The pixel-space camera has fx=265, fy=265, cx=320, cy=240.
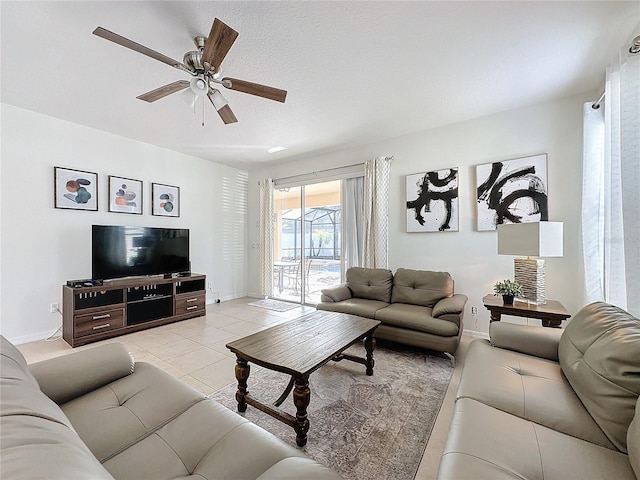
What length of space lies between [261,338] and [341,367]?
0.95 meters

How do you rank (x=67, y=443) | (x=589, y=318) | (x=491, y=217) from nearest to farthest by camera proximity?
(x=67, y=443) < (x=589, y=318) < (x=491, y=217)

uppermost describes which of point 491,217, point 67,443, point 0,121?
point 0,121

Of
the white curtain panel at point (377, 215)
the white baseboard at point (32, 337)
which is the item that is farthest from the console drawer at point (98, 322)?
the white curtain panel at point (377, 215)

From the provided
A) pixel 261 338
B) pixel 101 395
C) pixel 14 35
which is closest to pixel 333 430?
pixel 261 338

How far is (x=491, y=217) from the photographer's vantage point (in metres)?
3.21

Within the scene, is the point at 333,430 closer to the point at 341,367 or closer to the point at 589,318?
the point at 341,367

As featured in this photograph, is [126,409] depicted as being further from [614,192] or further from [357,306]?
[614,192]

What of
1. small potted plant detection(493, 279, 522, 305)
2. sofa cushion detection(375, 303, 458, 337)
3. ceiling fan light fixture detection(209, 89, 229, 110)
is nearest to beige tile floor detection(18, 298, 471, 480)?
sofa cushion detection(375, 303, 458, 337)

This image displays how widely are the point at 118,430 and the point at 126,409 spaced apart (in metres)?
0.14

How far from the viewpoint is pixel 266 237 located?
17.7 ft

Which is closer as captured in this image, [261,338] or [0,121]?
[261,338]

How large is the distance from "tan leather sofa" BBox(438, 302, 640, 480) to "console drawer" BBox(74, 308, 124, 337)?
384 centimetres

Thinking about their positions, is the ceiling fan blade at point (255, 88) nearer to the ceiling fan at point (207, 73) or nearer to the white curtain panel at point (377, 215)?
the ceiling fan at point (207, 73)

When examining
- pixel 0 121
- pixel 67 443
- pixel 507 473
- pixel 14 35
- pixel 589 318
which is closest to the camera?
pixel 67 443
